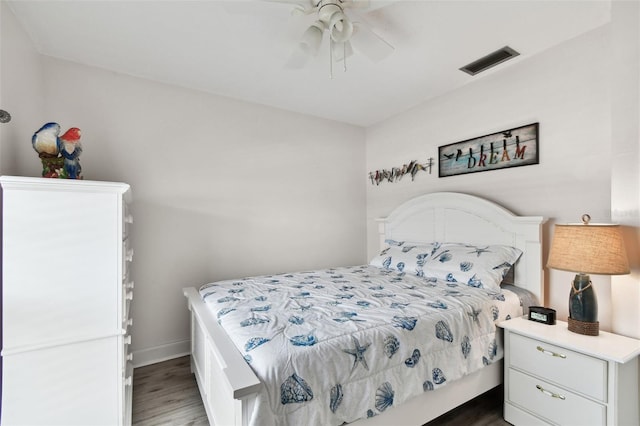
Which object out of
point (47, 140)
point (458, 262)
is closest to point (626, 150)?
point (458, 262)

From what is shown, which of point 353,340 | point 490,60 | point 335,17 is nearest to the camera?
point 353,340

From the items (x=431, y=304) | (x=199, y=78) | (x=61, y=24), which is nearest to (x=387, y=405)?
(x=431, y=304)

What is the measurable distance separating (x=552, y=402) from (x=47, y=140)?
318 cm

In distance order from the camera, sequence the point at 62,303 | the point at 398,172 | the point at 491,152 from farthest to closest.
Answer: the point at 398,172
the point at 491,152
the point at 62,303

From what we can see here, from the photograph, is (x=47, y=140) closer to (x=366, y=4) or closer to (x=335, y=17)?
(x=335, y=17)

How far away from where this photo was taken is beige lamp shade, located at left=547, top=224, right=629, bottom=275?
1495mm

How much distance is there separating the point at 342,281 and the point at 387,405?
1101mm

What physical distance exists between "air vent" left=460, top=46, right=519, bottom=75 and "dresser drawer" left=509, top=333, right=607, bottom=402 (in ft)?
6.59

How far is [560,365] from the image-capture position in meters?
1.56

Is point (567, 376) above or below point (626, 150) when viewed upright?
below

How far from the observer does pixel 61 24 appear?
189 cm

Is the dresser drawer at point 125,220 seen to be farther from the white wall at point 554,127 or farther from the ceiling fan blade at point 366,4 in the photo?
the white wall at point 554,127

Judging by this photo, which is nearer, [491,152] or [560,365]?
[560,365]

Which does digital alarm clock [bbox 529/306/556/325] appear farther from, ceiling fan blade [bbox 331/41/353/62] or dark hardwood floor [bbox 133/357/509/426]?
ceiling fan blade [bbox 331/41/353/62]
